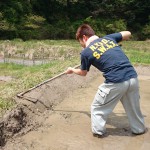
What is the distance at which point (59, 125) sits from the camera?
19.3ft

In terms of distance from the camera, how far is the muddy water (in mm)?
5031

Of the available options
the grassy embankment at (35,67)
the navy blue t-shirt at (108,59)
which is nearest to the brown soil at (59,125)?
the grassy embankment at (35,67)

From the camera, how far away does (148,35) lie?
27234 millimetres

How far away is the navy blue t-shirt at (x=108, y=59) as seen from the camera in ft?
16.3

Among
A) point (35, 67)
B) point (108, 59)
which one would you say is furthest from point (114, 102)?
point (35, 67)

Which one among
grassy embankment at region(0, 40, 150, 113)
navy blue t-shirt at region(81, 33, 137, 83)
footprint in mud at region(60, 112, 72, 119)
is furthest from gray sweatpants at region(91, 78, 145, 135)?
grassy embankment at region(0, 40, 150, 113)

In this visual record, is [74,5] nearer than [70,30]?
No

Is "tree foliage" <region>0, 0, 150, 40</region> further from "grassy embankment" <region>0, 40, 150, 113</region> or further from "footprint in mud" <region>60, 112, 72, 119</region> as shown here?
"footprint in mud" <region>60, 112, 72, 119</region>

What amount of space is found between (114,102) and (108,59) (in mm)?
713

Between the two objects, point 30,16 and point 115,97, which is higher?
point 115,97

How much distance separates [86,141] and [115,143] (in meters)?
0.45

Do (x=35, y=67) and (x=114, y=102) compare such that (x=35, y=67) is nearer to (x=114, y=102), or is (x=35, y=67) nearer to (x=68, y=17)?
(x=114, y=102)

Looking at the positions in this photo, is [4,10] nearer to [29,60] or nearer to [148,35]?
[29,60]

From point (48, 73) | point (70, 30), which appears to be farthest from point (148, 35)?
point (48, 73)
